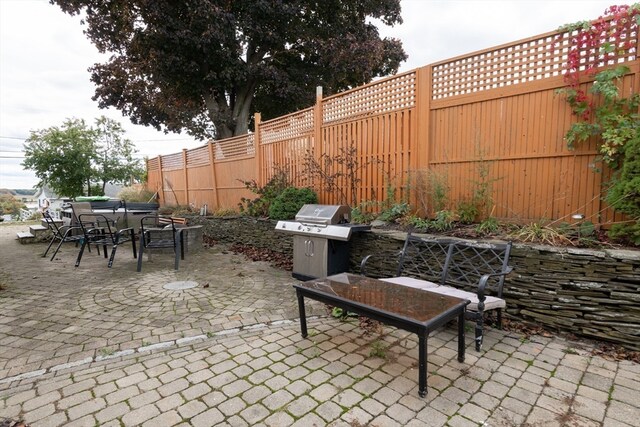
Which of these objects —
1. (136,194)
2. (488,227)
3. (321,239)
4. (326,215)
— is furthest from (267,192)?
(136,194)

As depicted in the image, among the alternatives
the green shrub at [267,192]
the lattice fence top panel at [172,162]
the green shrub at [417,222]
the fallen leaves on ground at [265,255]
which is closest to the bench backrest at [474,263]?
the green shrub at [417,222]

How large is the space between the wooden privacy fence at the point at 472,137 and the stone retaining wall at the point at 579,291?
0.73m

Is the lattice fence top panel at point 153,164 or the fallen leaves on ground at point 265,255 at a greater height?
the lattice fence top panel at point 153,164

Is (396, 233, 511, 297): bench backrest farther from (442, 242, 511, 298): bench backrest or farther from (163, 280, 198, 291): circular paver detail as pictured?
(163, 280, 198, 291): circular paver detail

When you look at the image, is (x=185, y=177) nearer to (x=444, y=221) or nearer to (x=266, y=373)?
(x=444, y=221)

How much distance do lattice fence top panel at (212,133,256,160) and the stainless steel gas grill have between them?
3.91m

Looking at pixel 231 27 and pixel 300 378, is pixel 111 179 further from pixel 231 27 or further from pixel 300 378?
pixel 300 378

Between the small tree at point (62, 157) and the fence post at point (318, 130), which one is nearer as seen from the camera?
the fence post at point (318, 130)

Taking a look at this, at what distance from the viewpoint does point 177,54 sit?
898 centimetres

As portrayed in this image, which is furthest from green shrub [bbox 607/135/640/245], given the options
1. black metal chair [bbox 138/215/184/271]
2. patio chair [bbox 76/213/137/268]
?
patio chair [bbox 76/213/137/268]

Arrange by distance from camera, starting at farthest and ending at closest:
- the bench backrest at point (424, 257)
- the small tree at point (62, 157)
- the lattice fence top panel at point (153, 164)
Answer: the lattice fence top panel at point (153, 164) → the small tree at point (62, 157) → the bench backrest at point (424, 257)

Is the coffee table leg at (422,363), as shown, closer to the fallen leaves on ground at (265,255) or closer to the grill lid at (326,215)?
the grill lid at (326,215)

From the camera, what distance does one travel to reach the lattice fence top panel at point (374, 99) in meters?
4.53

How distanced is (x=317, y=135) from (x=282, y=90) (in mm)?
5417
